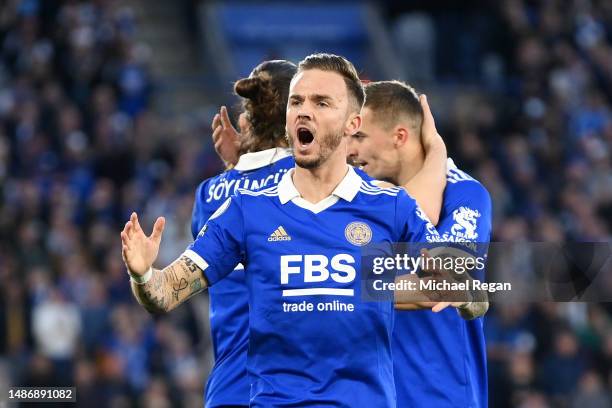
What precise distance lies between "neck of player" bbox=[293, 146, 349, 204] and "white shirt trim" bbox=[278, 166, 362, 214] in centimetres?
2

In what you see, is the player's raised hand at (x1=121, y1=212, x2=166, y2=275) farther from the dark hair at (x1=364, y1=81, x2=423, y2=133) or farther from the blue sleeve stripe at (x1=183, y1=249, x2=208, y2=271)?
the dark hair at (x1=364, y1=81, x2=423, y2=133)

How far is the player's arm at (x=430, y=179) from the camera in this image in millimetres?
5555

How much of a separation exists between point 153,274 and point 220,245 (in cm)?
33

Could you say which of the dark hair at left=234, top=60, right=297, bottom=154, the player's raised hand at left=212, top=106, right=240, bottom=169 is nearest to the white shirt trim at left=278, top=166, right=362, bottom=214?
the dark hair at left=234, top=60, right=297, bottom=154

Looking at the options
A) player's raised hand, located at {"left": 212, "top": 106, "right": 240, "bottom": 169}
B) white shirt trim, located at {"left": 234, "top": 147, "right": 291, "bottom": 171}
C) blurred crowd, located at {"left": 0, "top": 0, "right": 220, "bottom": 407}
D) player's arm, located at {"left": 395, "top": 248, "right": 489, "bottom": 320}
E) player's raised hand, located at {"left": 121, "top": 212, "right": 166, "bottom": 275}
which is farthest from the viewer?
blurred crowd, located at {"left": 0, "top": 0, "right": 220, "bottom": 407}

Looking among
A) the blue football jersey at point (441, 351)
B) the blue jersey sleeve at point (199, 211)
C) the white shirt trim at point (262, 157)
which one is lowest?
the blue football jersey at point (441, 351)

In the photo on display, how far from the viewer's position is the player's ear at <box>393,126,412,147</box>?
586 centimetres

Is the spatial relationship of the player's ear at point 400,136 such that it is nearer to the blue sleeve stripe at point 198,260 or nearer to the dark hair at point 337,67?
the dark hair at point 337,67

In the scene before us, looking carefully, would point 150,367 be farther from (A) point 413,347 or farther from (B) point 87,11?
(A) point 413,347

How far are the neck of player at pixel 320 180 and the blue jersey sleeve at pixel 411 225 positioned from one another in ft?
0.85

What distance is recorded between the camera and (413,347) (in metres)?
5.51

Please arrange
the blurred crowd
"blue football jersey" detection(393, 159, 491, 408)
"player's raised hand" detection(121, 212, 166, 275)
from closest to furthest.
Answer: "player's raised hand" detection(121, 212, 166, 275) < "blue football jersey" detection(393, 159, 491, 408) < the blurred crowd

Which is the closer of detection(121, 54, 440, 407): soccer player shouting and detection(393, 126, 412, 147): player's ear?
detection(121, 54, 440, 407): soccer player shouting

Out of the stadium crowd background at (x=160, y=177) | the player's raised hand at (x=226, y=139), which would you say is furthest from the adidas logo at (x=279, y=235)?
the stadium crowd background at (x=160, y=177)
